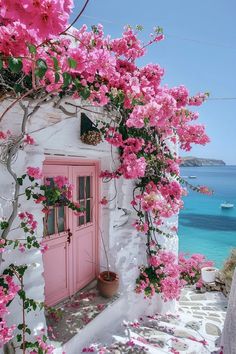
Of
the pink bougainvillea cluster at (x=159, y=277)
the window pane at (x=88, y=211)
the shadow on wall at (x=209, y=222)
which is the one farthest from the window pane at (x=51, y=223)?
the shadow on wall at (x=209, y=222)

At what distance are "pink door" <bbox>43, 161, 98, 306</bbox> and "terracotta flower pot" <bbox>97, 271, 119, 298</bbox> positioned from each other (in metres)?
0.31

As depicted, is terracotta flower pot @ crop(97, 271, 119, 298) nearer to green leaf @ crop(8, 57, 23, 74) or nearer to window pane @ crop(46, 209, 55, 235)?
window pane @ crop(46, 209, 55, 235)

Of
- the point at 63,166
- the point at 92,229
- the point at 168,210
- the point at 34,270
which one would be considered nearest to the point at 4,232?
the point at 34,270

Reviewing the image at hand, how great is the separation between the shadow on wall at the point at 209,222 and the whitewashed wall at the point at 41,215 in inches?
1071

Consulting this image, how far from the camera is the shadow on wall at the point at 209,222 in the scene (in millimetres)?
31484

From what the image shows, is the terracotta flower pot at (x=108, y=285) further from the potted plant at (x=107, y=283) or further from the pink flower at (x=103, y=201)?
the pink flower at (x=103, y=201)

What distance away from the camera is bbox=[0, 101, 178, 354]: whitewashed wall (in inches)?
124

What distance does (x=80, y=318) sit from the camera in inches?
164

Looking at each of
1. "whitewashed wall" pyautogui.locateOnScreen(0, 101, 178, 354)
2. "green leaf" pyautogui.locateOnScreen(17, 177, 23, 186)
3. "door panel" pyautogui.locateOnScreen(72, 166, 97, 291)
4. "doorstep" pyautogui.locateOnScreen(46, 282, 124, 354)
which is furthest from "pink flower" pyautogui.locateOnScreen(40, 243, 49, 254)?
"door panel" pyautogui.locateOnScreen(72, 166, 97, 291)

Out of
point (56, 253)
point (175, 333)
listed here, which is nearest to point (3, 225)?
point (56, 253)

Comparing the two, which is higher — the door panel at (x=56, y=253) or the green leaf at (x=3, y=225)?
the green leaf at (x=3, y=225)

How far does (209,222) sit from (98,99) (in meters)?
33.1

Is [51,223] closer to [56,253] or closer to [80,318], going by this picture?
[56,253]

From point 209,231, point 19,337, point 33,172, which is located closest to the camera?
point 19,337
